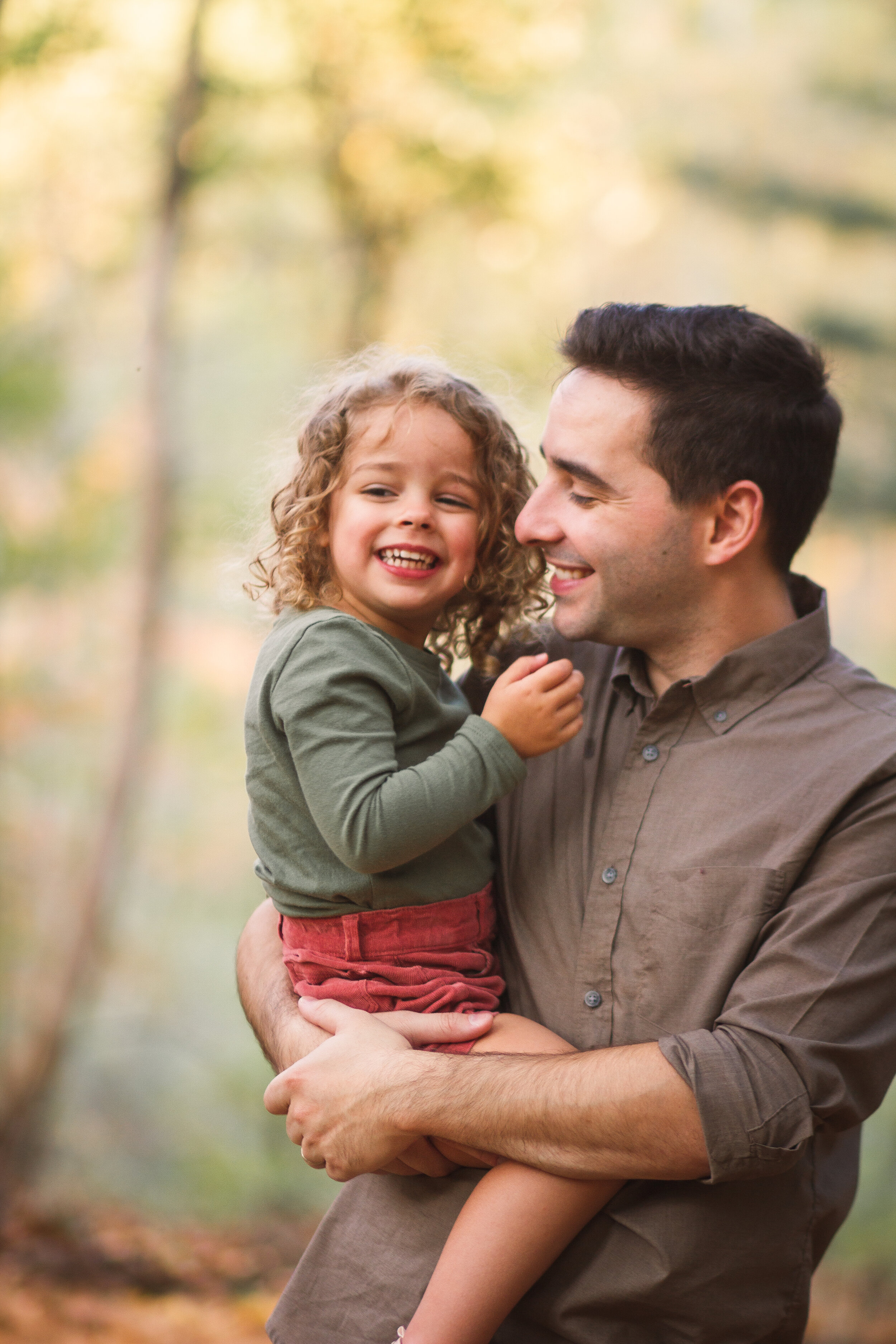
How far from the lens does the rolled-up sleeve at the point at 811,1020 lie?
1.47m

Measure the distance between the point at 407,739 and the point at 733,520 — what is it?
627 millimetres

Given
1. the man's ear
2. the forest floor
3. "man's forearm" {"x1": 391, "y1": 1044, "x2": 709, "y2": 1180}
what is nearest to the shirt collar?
the man's ear

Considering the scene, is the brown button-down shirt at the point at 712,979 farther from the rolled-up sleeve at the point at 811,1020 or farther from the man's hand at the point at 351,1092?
the man's hand at the point at 351,1092

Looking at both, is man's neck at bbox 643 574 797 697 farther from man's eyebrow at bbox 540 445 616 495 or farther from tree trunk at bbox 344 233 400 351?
tree trunk at bbox 344 233 400 351

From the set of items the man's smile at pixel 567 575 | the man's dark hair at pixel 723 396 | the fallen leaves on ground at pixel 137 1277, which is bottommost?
the fallen leaves on ground at pixel 137 1277

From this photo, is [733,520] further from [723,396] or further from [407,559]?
[407,559]

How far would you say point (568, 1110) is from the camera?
4.99 feet

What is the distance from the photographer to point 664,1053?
1511mm

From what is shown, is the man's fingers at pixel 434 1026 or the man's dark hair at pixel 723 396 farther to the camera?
the man's dark hair at pixel 723 396

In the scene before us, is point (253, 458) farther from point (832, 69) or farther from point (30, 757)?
point (832, 69)

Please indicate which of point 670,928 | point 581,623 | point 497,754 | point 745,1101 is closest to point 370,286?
point 581,623

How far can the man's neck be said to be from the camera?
6.19ft

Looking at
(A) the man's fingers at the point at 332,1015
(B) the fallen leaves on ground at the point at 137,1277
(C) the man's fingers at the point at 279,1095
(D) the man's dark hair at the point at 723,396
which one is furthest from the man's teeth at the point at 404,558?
(B) the fallen leaves on ground at the point at 137,1277

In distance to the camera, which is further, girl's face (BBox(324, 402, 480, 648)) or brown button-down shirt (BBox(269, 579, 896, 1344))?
girl's face (BBox(324, 402, 480, 648))
